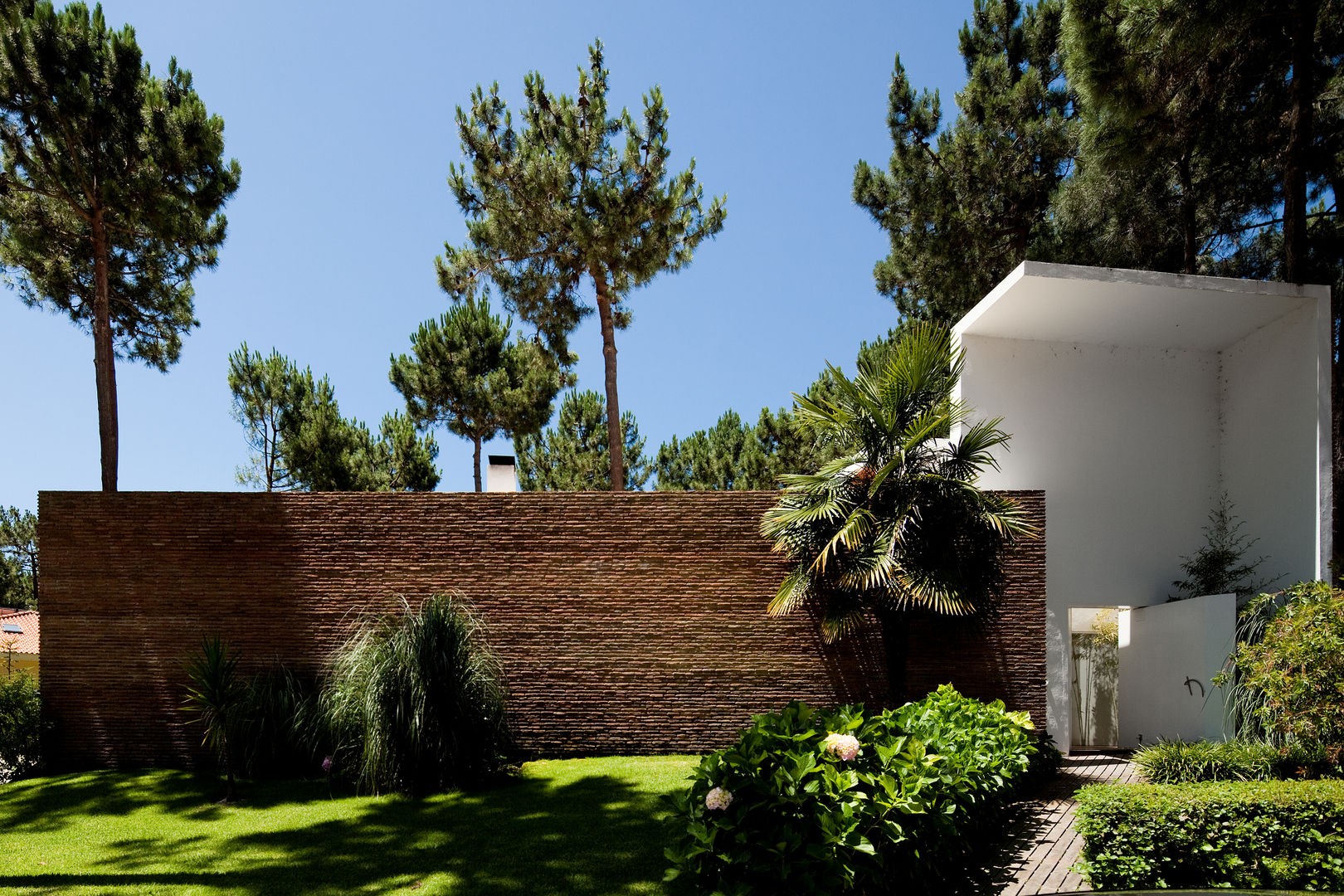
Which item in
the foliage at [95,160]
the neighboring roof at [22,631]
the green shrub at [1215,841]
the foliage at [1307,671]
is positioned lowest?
the neighboring roof at [22,631]

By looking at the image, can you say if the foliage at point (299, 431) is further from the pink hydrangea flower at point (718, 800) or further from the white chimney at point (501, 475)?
→ the pink hydrangea flower at point (718, 800)

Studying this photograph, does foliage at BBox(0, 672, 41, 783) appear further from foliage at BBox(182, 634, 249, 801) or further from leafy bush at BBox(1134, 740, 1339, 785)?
leafy bush at BBox(1134, 740, 1339, 785)

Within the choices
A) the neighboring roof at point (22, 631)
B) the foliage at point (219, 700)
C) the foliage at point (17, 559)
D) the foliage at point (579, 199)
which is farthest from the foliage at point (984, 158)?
the foliage at point (17, 559)

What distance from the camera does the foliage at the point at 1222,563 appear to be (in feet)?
33.1

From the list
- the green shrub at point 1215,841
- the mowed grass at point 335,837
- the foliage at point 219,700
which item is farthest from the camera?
the foliage at point 219,700

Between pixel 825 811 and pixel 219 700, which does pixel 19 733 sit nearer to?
pixel 219 700

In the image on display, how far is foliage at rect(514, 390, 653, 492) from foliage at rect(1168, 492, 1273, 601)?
15.6 meters

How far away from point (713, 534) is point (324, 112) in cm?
733

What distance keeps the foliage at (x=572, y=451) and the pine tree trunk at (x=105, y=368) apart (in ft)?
38.3

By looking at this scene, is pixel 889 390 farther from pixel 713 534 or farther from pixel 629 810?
pixel 629 810

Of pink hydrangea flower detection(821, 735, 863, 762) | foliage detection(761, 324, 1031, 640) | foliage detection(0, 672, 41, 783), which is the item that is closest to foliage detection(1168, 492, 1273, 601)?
foliage detection(761, 324, 1031, 640)

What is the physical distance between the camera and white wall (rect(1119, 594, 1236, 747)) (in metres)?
9.06

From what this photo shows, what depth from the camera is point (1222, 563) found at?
1027 cm

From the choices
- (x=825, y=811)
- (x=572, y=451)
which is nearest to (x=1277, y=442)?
(x=825, y=811)
